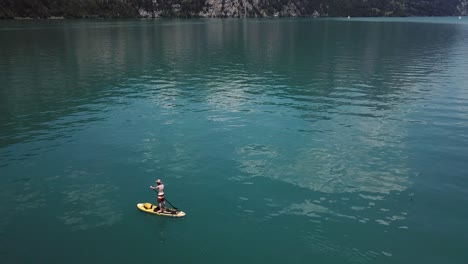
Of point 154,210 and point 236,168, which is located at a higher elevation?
point 236,168

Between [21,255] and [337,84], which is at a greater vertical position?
[337,84]

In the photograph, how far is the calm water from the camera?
25188mm

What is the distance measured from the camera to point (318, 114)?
5284 centimetres

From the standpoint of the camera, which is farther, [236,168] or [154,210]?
[236,168]

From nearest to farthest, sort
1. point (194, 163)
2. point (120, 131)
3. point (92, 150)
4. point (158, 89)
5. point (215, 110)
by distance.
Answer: point (194, 163), point (92, 150), point (120, 131), point (215, 110), point (158, 89)

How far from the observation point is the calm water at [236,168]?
2519 centimetres

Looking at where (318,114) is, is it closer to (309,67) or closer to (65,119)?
(65,119)

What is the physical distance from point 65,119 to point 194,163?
896 inches

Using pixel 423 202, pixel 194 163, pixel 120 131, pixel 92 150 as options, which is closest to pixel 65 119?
pixel 120 131

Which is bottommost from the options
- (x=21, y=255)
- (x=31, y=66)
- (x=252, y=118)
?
(x=21, y=255)

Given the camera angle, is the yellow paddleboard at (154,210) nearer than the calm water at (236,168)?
No

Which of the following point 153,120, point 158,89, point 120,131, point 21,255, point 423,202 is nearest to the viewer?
point 21,255

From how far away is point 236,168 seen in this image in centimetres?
3631

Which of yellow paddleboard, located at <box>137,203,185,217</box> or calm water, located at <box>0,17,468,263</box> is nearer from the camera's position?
calm water, located at <box>0,17,468,263</box>
